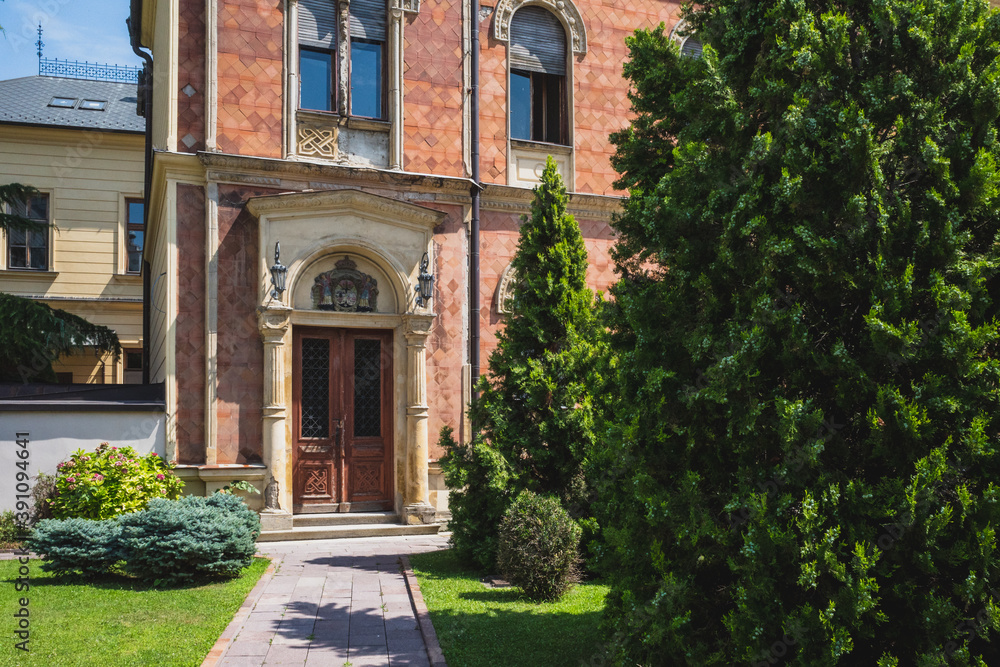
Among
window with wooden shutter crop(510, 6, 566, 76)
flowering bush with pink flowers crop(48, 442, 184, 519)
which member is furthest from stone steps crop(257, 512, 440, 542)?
window with wooden shutter crop(510, 6, 566, 76)

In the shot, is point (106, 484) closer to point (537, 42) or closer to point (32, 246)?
point (537, 42)

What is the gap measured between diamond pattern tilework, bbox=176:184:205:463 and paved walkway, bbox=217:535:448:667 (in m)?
2.09

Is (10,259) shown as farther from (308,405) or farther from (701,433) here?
(701,433)

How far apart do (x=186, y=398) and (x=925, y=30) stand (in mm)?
10331

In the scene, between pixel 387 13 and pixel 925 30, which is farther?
pixel 387 13

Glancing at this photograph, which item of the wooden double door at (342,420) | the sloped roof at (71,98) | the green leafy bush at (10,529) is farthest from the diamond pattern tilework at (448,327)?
the sloped roof at (71,98)

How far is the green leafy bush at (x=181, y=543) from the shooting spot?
8.08m

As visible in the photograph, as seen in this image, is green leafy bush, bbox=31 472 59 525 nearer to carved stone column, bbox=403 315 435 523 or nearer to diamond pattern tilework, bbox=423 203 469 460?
carved stone column, bbox=403 315 435 523

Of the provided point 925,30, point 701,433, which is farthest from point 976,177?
point 701,433

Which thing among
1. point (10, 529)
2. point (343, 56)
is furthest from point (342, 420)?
point (343, 56)

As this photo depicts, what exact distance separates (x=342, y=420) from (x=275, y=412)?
1.21 m

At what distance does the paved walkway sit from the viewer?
241 inches

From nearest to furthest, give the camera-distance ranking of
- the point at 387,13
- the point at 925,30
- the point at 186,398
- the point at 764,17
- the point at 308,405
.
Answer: the point at 925,30
the point at 764,17
the point at 186,398
the point at 308,405
the point at 387,13

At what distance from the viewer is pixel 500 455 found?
9.41 m
